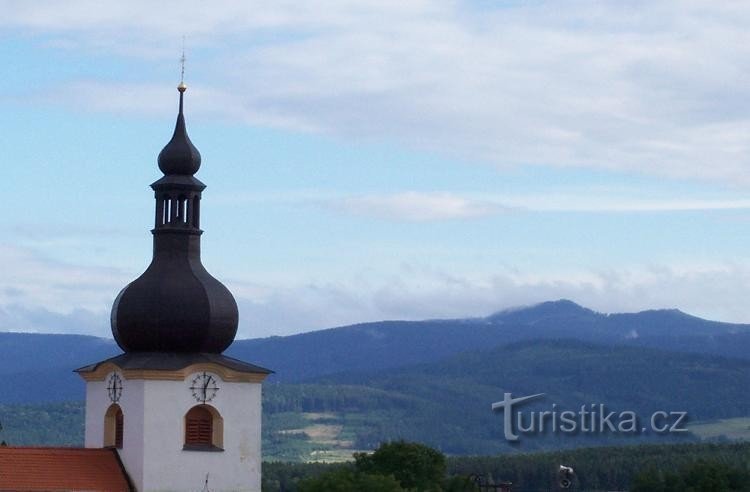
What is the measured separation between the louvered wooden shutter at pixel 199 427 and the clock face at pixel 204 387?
0.63 metres

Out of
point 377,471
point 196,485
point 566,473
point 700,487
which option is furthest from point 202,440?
point 700,487

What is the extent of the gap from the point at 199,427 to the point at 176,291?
5.58 m

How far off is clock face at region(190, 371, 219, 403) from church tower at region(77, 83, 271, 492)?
0.04 meters

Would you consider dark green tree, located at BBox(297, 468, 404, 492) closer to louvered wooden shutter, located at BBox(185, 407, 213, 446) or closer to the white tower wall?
the white tower wall

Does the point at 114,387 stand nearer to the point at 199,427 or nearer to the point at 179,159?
the point at 199,427

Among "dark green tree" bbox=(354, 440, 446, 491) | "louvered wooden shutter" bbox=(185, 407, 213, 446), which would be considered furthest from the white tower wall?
"dark green tree" bbox=(354, 440, 446, 491)

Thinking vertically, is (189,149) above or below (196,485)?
above

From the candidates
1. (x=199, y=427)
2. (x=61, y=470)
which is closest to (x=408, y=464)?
(x=199, y=427)

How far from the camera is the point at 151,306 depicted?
76.2 meters

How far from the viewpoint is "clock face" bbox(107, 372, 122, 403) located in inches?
3024

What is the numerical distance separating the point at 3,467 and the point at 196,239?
12042mm

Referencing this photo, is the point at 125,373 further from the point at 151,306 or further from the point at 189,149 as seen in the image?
the point at 189,149

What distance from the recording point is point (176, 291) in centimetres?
7631

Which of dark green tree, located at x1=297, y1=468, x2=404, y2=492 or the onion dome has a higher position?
the onion dome
